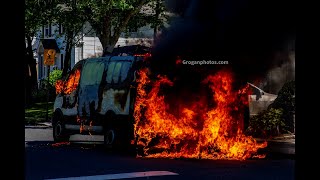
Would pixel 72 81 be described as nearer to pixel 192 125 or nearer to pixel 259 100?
pixel 192 125

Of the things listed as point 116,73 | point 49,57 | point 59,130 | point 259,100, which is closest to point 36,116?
point 49,57

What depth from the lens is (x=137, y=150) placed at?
12906mm

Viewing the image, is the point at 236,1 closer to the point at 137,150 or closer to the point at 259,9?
the point at 259,9

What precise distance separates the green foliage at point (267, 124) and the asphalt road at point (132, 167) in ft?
17.5

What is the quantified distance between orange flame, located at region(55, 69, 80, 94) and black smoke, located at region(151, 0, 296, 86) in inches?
92.2

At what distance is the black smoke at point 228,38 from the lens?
12.8 meters

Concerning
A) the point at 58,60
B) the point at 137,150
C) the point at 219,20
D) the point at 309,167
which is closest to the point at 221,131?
the point at 137,150

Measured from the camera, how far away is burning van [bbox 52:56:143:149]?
41.4 feet

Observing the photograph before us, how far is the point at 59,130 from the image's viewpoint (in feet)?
50.9

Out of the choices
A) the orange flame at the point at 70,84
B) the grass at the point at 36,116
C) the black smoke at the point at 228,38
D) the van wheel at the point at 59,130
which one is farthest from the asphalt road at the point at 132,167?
the grass at the point at 36,116

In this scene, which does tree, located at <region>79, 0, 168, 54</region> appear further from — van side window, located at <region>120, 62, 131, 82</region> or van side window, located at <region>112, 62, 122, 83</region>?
van side window, located at <region>120, 62, 131, 82</region>

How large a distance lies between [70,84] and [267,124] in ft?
20.2

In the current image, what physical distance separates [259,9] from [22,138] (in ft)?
38.8

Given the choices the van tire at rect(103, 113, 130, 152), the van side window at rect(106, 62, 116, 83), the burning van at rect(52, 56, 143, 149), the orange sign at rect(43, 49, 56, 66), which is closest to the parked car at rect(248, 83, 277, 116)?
the burning van at rect(52, 56, 143, 149)
